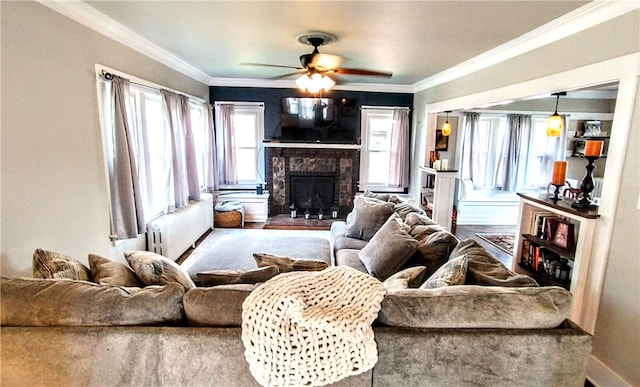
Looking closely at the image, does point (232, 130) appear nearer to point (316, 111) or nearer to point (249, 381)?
point (316, 111)

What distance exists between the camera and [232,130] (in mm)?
6277

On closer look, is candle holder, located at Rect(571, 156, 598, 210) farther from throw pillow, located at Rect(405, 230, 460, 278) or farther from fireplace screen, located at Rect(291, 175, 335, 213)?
fireplace screen, located at Rect(291, 175, 335, 213)

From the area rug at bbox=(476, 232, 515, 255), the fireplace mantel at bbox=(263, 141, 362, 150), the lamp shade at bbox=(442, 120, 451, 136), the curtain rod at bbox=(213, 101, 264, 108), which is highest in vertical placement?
the curtain rod at bbox=(213, 101, 264, 108)

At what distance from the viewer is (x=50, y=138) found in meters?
2.35

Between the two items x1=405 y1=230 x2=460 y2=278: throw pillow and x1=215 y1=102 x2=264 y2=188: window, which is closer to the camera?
x1=405 y1=230 x2=460 y2=278: throw pillow

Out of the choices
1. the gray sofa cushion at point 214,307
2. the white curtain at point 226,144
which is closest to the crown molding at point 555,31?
the gray sofa cushion at point 214,307

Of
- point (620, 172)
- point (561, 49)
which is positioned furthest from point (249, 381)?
point (561, 49)

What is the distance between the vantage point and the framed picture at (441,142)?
19.4 ft

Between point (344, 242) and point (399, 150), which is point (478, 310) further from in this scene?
→ point (399, 150)

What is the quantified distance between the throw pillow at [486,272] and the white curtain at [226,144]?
4.92m

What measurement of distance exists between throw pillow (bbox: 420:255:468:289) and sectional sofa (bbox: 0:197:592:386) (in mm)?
197

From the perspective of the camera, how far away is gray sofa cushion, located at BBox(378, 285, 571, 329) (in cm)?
149

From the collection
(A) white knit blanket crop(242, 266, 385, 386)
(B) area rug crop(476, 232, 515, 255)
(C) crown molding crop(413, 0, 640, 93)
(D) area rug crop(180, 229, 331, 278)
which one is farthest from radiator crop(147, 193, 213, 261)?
(B) area rug crop(476, 232, 515, 255)

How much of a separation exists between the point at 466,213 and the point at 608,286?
4246 mm
